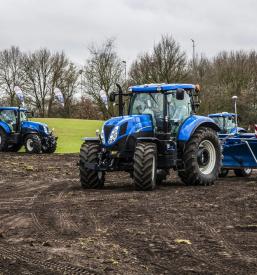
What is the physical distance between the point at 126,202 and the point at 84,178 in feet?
7.72

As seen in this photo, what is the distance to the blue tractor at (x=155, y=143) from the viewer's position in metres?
10.7

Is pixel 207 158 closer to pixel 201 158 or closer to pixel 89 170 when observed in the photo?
pixel 201 158

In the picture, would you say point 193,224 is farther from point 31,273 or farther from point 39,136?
point 39,136

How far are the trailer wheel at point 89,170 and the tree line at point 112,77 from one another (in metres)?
31.2

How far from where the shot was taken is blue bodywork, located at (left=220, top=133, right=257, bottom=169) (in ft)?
42.7

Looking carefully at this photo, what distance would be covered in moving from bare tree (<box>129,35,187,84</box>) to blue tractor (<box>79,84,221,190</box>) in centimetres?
3096

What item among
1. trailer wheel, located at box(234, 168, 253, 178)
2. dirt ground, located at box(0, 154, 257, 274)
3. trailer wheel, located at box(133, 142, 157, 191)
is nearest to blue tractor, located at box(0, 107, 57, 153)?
trailer wheel, located at box(234, 168, 253, 178)

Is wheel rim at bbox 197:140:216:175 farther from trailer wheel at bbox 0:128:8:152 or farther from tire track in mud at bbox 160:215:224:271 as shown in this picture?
trailer wheel at bbox 0:128:8:152

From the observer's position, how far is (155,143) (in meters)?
11.0

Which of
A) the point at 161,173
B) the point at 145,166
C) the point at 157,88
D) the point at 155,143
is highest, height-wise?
the point at 157,88

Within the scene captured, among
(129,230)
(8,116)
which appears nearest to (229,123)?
(8,116)

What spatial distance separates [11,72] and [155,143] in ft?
159

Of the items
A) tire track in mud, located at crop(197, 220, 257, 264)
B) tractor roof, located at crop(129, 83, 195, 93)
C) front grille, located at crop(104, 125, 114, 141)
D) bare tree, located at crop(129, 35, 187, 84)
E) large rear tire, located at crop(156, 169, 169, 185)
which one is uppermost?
bare tree, located at crop(129, 35, 187, 84)

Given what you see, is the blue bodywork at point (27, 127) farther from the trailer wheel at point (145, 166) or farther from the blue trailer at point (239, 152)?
the trailer wheel at point (145, 166)
